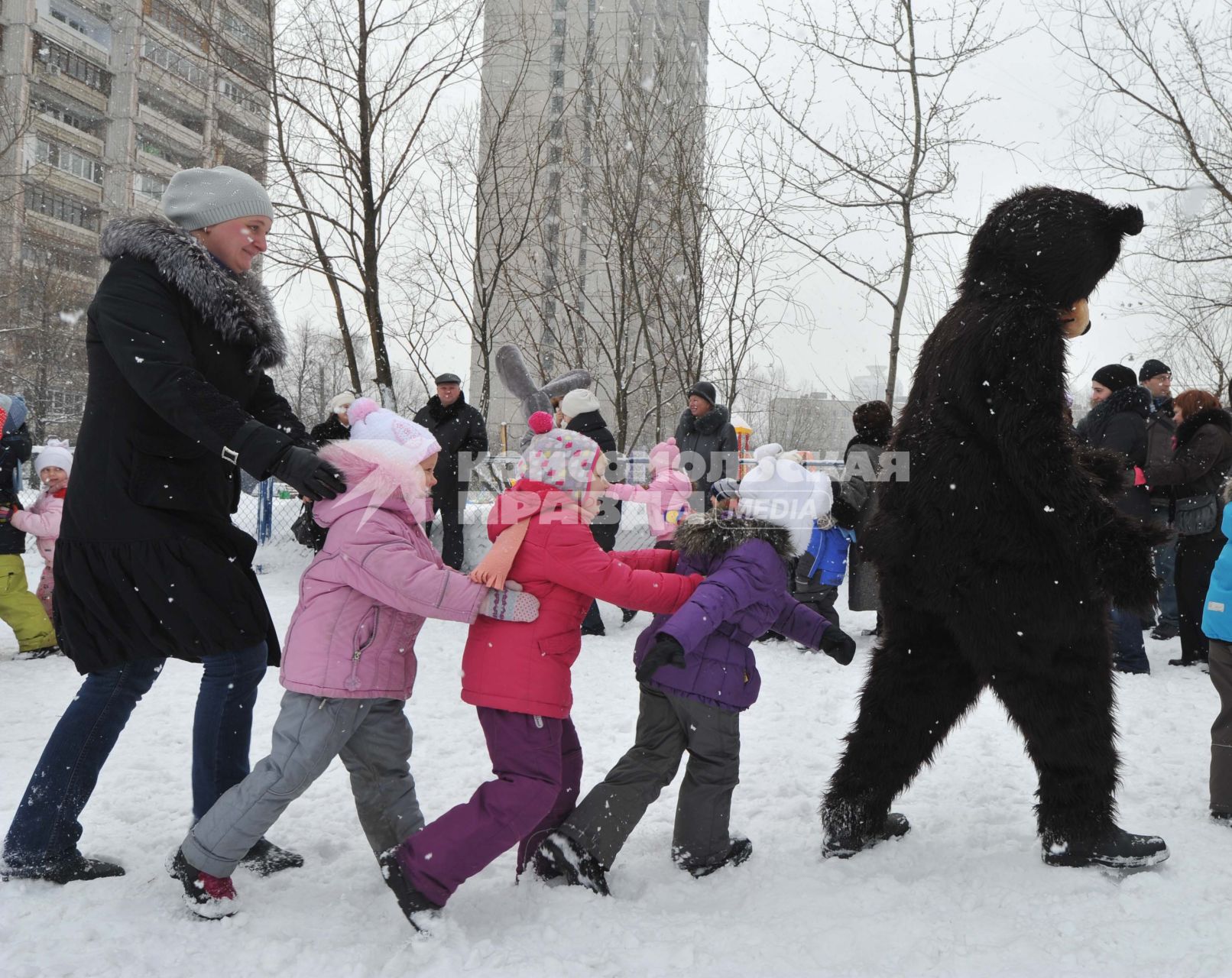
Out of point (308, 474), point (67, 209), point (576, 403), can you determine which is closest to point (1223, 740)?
point (308, 474)

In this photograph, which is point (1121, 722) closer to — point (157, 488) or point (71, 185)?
point (157, 488)

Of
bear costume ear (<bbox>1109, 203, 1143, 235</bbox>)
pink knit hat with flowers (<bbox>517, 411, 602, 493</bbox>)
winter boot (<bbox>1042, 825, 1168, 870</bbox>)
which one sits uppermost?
bear costume ear (<bbox>1109, 203, 1143, 235</bbox>)

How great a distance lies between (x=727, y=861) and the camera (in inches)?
123

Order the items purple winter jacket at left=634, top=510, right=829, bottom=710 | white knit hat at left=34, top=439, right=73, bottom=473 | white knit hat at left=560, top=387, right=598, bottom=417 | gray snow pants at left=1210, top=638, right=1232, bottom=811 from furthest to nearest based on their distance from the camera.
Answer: white knit hat at left=560, top=387, right=598, bottom=417, white knit hat at left=34, top=439, right=73, bottom=473, gray snow pants at left=1210, top=638, right=1232, bottom=811, purple winter jacket at left=634, top=510, right=829, bottom=710

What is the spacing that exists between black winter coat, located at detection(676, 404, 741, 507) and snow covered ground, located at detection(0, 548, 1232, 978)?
13.5ft

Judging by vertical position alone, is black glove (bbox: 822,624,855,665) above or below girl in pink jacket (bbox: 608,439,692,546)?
below

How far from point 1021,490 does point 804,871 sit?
1.40 metres

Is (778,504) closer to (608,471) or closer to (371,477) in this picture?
(371,477)

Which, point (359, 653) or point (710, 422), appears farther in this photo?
point (710, 422)

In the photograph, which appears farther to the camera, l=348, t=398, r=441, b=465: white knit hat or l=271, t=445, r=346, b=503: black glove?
l=348, t=398, r=441, b=465: white knit hat

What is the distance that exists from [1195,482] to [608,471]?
4.09m

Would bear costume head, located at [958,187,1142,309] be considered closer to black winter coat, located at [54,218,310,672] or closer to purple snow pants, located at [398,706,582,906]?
purple snow pants, located at [398,706,582,906]

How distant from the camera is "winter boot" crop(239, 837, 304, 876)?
2996mm

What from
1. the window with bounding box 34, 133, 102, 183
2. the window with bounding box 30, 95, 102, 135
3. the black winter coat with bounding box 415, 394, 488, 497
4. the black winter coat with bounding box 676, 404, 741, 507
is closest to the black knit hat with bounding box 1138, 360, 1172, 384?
the black winter coat with bounding box 676, 404, 741, 507
